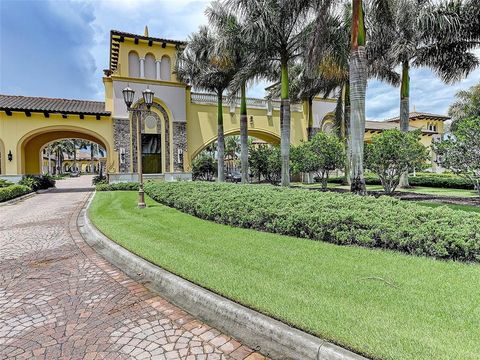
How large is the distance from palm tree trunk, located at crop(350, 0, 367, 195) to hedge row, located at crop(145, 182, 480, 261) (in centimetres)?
255

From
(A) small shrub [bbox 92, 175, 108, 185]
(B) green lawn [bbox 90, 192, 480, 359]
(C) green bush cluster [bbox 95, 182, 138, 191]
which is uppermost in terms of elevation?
(A) small shrub [bbox 92, 175, 108, 185]

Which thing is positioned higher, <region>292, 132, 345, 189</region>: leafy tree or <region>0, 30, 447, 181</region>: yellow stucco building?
<region>0, 30, 447, 181</region>: yellow stucco building

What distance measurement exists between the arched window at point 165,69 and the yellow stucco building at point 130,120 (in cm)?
2

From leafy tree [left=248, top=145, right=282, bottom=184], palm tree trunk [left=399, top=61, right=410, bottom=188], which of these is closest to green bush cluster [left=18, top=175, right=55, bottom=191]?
leafy tree [left=248, top=145, right=282, bottom=184]

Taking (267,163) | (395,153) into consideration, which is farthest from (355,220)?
(267,163)

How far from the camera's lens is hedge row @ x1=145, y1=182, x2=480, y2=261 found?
5242mm

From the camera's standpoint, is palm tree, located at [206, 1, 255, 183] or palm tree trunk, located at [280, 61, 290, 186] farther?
palm tree, located at [206, 1, 255, 183]

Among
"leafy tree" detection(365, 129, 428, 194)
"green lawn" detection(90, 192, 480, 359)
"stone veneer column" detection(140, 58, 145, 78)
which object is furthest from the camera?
"stone veneer column" detection(140, 58, 145, 78)

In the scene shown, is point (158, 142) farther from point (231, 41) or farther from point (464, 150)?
point (464, 150)

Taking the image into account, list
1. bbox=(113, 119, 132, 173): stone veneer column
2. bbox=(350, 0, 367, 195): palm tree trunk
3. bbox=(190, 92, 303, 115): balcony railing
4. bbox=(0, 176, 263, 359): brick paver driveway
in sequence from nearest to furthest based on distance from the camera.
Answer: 1. bbox=(0, 176, 263, 359): brick paver driveway
2. bbox=(350, 0, 367, 195): palm tree trunk
3. bbox=(113, 119, 132, 173): stone veneer column
4. bbox=(190, 92, 303, 115): balcony railing

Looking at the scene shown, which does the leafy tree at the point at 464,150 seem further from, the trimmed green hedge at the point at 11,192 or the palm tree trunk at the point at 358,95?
the trimmed green hedge at the point at 11,192

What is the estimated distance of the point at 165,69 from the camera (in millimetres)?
26031

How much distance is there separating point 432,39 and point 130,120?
21361 millimetres

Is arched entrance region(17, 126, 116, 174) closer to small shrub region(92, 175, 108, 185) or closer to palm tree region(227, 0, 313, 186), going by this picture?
small shrub region(92, 175, 108, 185)
